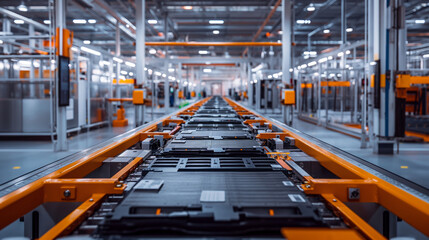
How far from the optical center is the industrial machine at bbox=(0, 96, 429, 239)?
1510mm

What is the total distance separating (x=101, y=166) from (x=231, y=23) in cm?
1787

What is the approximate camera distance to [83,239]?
140 cm

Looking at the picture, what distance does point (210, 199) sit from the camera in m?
1.84

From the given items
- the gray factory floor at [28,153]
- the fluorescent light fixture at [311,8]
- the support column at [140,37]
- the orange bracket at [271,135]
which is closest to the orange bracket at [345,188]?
the orange bracket at [271,135]

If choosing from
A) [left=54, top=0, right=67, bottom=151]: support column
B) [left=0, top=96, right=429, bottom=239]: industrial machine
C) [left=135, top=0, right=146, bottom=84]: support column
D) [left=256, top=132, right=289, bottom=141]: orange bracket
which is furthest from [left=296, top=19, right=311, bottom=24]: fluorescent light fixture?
[left=0, top=96, right=429, bottom=239]: industrial machine

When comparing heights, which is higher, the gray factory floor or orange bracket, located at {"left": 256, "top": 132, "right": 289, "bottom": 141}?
orange bracket, located at {"left": 256, "top": 132, "right": 289, "bottom": 141}

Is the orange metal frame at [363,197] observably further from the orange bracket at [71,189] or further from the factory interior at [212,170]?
the orange bracket at [71,189]

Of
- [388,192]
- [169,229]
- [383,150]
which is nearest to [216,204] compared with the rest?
[169,229]

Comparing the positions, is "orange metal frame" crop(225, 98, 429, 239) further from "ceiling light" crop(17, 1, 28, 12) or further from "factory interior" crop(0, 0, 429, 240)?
"ceiling light" crop(17, 1, 28, 12)

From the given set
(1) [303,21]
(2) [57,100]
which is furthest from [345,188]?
(1) [303,21]

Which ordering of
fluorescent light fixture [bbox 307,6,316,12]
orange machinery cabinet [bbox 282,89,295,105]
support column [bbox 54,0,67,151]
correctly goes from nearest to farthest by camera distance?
1. support column [bbox 54,0,67,151]
2. orange machinery cabinet [bbox 282,89,295,105]
3. fluorescent light fixture [bbox 307,6,316,12]

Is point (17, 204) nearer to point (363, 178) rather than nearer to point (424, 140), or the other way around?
point (363, 178)

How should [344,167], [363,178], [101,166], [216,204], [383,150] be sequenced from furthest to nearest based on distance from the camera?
[383,150] → [101,166] → [344,167] → [363,178] → [216,204]

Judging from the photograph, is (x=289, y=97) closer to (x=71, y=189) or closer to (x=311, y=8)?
(x=311, y=8)
